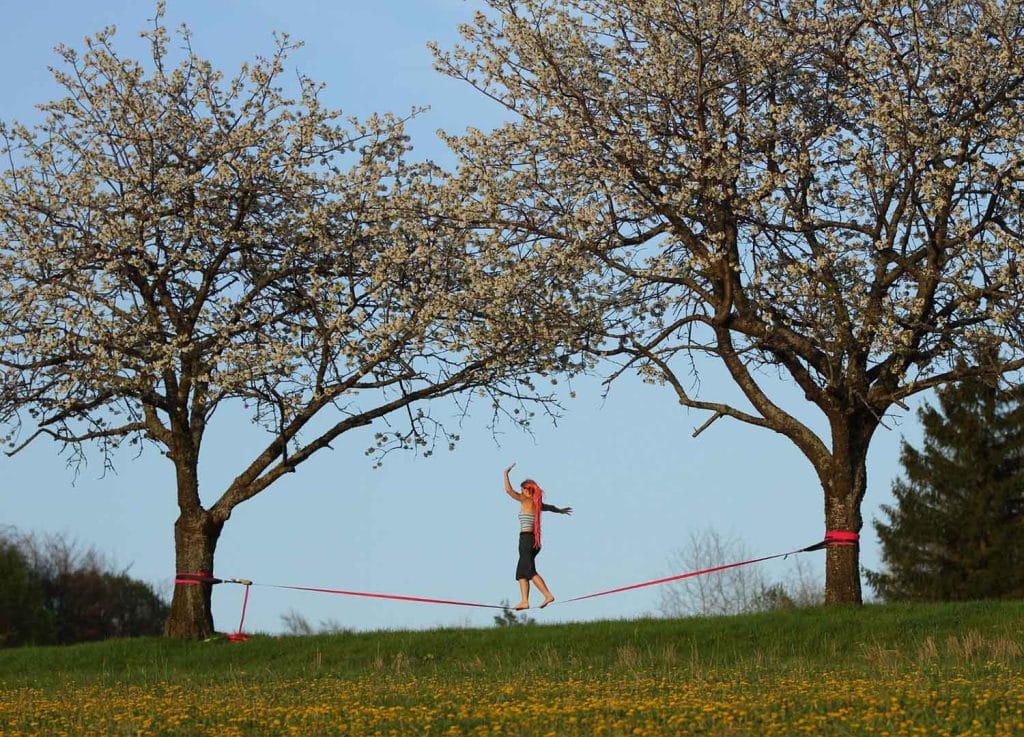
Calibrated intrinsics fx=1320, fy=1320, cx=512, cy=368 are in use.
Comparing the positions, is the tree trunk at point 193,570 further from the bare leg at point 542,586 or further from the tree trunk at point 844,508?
the tree trunk at point 844,508

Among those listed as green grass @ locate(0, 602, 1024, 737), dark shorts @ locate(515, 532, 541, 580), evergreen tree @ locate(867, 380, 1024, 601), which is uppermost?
evergreen tree @ locate(867, 380, 1024, 601)

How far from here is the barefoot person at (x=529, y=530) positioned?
2475 centimetres

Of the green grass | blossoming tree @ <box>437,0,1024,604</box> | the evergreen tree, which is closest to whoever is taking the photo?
the green grass

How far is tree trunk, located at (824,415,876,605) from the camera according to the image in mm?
25594

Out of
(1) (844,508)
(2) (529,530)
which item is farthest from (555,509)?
(1) (844,508)

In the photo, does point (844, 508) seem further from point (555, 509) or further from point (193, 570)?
point (193, 570)

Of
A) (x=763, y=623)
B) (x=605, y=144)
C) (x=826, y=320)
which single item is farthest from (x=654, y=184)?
(x=763, y=623)

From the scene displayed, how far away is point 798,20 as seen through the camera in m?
25.5

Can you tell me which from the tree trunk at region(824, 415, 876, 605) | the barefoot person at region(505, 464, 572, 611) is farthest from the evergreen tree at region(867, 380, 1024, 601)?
the barefoot person at region(505, 464, 572, 611)

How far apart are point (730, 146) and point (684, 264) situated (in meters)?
2.43

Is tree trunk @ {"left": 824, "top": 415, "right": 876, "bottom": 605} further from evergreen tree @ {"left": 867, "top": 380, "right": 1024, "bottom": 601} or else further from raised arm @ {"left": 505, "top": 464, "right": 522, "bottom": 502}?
evergreen tree @ {"left": 867, "top": 380, "right": 1024, "bottom": 601}

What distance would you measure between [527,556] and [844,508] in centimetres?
630

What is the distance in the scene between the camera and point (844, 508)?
84.2ft

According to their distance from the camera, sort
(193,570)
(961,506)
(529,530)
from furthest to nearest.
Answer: (961,506) < (193,570) < (529,530)
